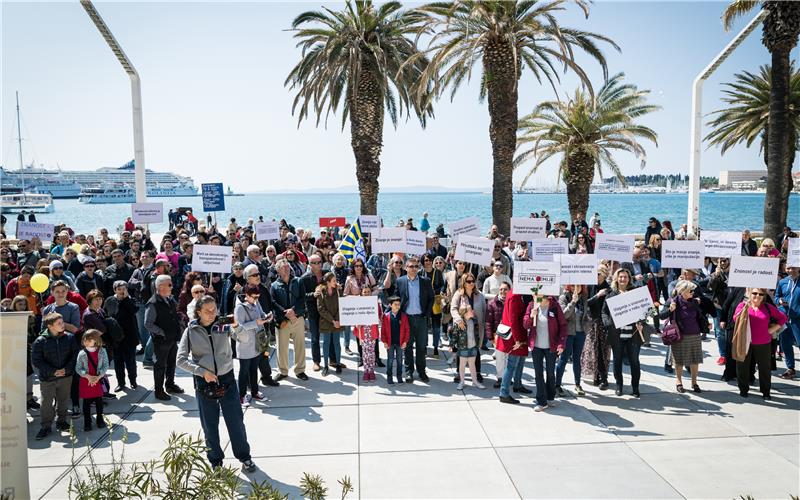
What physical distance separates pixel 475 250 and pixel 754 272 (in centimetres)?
465

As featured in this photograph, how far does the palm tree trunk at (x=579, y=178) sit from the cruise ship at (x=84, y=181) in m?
136

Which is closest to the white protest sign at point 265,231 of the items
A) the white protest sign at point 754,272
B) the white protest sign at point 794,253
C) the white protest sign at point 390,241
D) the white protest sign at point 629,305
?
the white protest sign at point 390,241

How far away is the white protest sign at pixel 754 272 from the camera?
863cm

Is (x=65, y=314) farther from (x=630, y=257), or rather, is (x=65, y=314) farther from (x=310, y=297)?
(x=630, y=257)

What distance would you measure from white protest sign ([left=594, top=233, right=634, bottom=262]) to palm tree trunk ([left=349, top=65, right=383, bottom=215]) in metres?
9.58

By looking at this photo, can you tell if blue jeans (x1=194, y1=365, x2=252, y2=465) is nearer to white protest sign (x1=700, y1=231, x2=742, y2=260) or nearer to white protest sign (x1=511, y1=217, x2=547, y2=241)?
white protest sign (x1=511, y1=217, x2=547, y2=241)

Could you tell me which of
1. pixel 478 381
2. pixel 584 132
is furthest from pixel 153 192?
pixel 478 381

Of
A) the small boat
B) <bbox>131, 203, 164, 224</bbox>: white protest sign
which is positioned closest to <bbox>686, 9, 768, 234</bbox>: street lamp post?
<bbox>131, 203, 164, 224</bbox>: white protest sign

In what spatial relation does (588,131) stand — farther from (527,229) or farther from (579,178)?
(527,229)

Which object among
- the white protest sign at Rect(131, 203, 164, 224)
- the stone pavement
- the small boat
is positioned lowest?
the stone pavement

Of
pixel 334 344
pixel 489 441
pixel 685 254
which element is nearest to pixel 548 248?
pixel 685 254

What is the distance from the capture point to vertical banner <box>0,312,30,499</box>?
4551mm

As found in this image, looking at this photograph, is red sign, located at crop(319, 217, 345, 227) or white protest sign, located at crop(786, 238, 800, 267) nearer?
white protest sign, located at crop(786, 238, 800, 267)

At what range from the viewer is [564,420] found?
752cm
